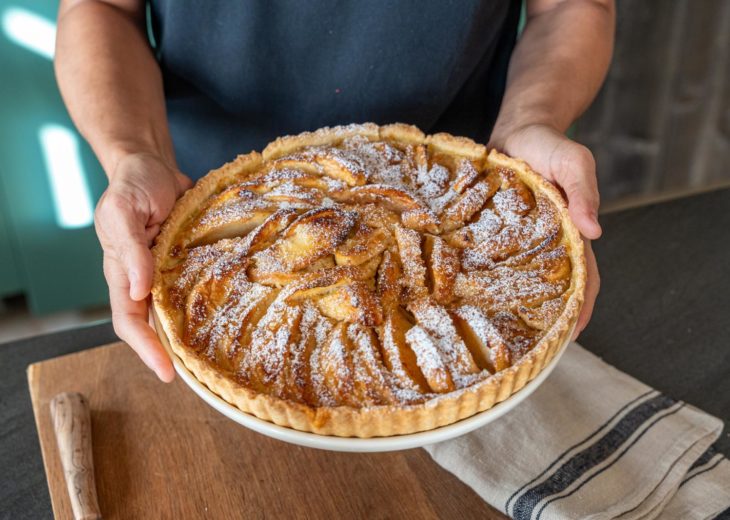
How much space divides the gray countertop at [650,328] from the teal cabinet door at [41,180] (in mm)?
1512

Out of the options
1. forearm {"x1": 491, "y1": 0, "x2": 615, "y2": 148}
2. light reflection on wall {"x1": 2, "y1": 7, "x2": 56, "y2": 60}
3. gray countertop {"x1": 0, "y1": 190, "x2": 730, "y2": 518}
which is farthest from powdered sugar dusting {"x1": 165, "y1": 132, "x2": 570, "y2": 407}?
light reflection on wall {"x1": 2, "y1": 7, "x2": 56, "y2": 60}

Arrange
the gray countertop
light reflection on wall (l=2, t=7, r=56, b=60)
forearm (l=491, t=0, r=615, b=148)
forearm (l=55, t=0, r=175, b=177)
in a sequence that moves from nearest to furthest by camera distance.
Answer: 1. the gray countertop
2. forearm (l=55, t=0, r=175, b=177)
3. forearm (l=491, t=0, r=615, b=148)
4. light reflection on wall (l=2, t=7, r=56, b=60)

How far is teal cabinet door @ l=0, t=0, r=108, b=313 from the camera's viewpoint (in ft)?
9.77

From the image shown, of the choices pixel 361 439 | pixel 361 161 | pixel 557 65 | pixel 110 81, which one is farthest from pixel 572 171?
pixel 110 81

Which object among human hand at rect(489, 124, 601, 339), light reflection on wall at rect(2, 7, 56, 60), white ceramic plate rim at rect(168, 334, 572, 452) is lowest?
white ceramic plate rim at rect(168, 334, 572, 452)

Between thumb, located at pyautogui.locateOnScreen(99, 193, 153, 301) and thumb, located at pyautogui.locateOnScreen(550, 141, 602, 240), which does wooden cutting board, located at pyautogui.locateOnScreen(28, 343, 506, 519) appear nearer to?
thumb, located at pyautogui.locateOnScreen(99, 193, 153, 301)

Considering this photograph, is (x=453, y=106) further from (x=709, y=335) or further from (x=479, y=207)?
(x=709, y=335)

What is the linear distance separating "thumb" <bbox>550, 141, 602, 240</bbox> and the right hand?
896 millimetres

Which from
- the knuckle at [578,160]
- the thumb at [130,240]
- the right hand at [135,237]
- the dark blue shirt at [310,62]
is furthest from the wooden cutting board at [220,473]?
the dark blue shirt at [310,62]

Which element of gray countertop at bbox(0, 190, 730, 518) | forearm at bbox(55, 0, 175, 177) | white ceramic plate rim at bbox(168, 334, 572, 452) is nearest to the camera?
white ceramic plate rim at bbox(168, 334, 572, 452)

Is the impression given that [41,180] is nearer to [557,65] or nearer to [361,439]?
[557,65]

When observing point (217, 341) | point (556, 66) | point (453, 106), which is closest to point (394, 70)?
point (453, 106)

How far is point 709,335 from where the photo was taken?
1936 mm

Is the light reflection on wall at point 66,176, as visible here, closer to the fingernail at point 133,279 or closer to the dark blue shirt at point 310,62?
the dark blue shirt at point 310,62
